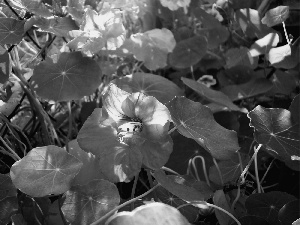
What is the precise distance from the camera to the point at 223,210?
2.39ft

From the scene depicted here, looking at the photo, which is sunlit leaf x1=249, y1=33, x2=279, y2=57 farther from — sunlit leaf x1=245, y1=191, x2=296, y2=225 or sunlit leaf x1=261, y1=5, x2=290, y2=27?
sunlit leaf x1=245, y1=191, x2=296, y2=225

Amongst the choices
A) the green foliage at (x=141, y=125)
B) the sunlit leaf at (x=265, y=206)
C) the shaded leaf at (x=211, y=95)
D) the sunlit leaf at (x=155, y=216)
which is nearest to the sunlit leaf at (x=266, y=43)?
the green foliage at (x=141, y=125)

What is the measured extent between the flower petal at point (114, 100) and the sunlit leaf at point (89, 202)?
13 centimetres

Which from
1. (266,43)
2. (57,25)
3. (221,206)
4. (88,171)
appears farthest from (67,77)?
(266,43)

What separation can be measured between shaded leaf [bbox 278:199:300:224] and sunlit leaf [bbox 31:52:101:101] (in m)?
0.48

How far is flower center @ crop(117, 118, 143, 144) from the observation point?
77 cm

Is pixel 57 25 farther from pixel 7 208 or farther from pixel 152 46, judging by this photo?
pixel 7 208

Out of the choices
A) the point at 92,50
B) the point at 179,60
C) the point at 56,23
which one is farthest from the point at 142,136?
the point at 179,60

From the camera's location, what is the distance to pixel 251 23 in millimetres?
1223

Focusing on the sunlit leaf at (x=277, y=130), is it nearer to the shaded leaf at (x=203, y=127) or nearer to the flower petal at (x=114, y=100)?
the shaded leaf at (x=203, y=127)

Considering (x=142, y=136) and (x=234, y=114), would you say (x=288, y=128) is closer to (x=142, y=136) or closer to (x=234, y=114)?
(x=234, y=114)

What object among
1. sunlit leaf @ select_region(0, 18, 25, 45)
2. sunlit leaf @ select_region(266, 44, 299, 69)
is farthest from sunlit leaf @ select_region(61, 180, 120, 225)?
Answer: sunlit leaf @ select_region(266, 44, 299, 69)

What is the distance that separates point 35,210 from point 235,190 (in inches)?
16.3

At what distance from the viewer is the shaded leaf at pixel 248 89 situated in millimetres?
1184
